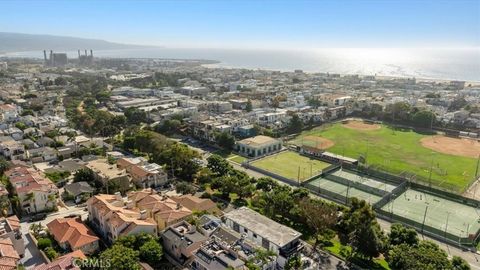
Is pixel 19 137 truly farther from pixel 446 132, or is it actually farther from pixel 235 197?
pixel 446 132

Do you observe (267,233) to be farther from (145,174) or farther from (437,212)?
(437,212)

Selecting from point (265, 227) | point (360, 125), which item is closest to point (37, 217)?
point (265, 227)

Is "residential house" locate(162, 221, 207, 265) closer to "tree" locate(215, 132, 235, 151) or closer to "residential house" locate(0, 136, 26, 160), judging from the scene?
"tree" locate(215, 132, 235, 151)

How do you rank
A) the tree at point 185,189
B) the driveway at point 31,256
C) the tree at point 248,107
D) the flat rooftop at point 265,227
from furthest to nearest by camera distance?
the tree at point 248,107, the tree at point 185,189, the flat rooftop at point 265,227, the driveway at point 31,256

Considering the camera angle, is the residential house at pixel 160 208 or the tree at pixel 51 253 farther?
the residential house at pixel 160 208

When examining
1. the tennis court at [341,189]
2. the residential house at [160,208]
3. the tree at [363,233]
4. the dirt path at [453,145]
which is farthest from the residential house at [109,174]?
the dirt path at [453,145]

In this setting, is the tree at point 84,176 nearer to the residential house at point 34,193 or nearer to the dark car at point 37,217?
the residential house at point 34,193

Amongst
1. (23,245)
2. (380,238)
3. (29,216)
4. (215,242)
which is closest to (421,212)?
(380,238)
